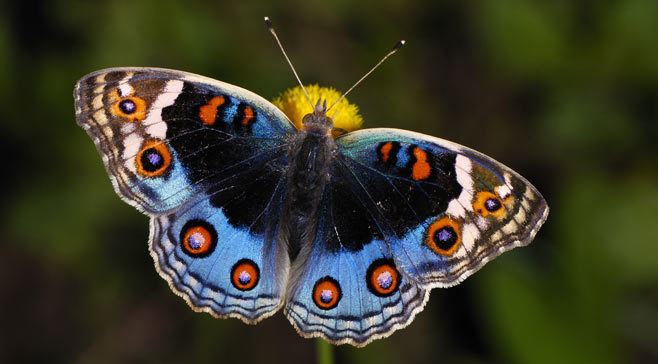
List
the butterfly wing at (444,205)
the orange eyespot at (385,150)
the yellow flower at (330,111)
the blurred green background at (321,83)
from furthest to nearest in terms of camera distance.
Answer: the blurred green background at (321,83)
the yellow flower at (330,111)
the orange eyespot at (385,150)
the butterfly wing at (444,205)

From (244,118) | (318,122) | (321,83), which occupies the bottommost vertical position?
(321,83)

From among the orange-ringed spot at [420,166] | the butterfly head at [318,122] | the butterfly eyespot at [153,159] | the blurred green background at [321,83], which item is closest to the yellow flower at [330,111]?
the butterfly head at [318,122]

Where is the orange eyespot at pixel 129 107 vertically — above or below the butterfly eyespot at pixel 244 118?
above

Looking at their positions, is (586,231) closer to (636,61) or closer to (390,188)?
(636,61)

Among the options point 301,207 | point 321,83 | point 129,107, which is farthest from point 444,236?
point 321,83

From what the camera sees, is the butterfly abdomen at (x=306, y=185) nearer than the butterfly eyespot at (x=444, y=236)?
No

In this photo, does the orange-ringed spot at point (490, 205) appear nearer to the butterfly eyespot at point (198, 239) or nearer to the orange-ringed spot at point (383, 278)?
the orange-ringed spot at point (383, 278)

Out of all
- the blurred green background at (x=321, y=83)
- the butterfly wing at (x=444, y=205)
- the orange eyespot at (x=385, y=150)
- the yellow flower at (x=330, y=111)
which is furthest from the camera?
the blurred green background at (x=321, y=83)

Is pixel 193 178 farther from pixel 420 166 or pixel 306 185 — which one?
pixel 420 166
